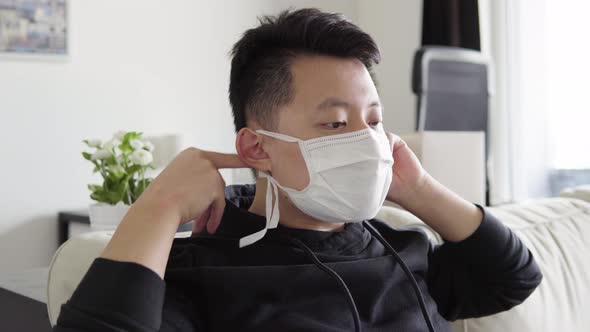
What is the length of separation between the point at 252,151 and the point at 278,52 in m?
0.16

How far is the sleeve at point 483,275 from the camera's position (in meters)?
1.21

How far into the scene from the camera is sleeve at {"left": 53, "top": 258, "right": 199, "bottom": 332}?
2.75 feet

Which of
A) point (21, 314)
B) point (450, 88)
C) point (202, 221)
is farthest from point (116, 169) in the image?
point (450, 88)

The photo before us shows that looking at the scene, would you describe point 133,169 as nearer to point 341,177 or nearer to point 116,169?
point 116,169

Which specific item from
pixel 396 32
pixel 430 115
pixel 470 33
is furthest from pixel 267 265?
pixel 396 32

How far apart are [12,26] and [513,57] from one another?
240cm

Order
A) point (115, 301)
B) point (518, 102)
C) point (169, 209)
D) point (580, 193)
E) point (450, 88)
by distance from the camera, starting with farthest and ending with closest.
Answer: point (518, 102)
point (450, 88)
point (580, 193)
point (169, 209)
point (115, 301)

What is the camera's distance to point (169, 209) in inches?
37.7

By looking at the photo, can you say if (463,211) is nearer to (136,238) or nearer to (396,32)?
(136,238)

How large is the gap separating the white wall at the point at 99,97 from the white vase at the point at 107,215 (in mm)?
1090

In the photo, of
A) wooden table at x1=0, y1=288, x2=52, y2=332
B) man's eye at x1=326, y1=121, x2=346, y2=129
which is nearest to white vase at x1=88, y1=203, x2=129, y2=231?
wooden table at x1=0, y1=288, x2=52, y2=332

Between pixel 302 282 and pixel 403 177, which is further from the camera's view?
pixel 403 177

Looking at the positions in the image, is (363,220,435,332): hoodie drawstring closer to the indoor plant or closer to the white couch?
the white couch

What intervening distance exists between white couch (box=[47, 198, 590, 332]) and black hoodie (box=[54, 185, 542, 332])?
0.08 meters
